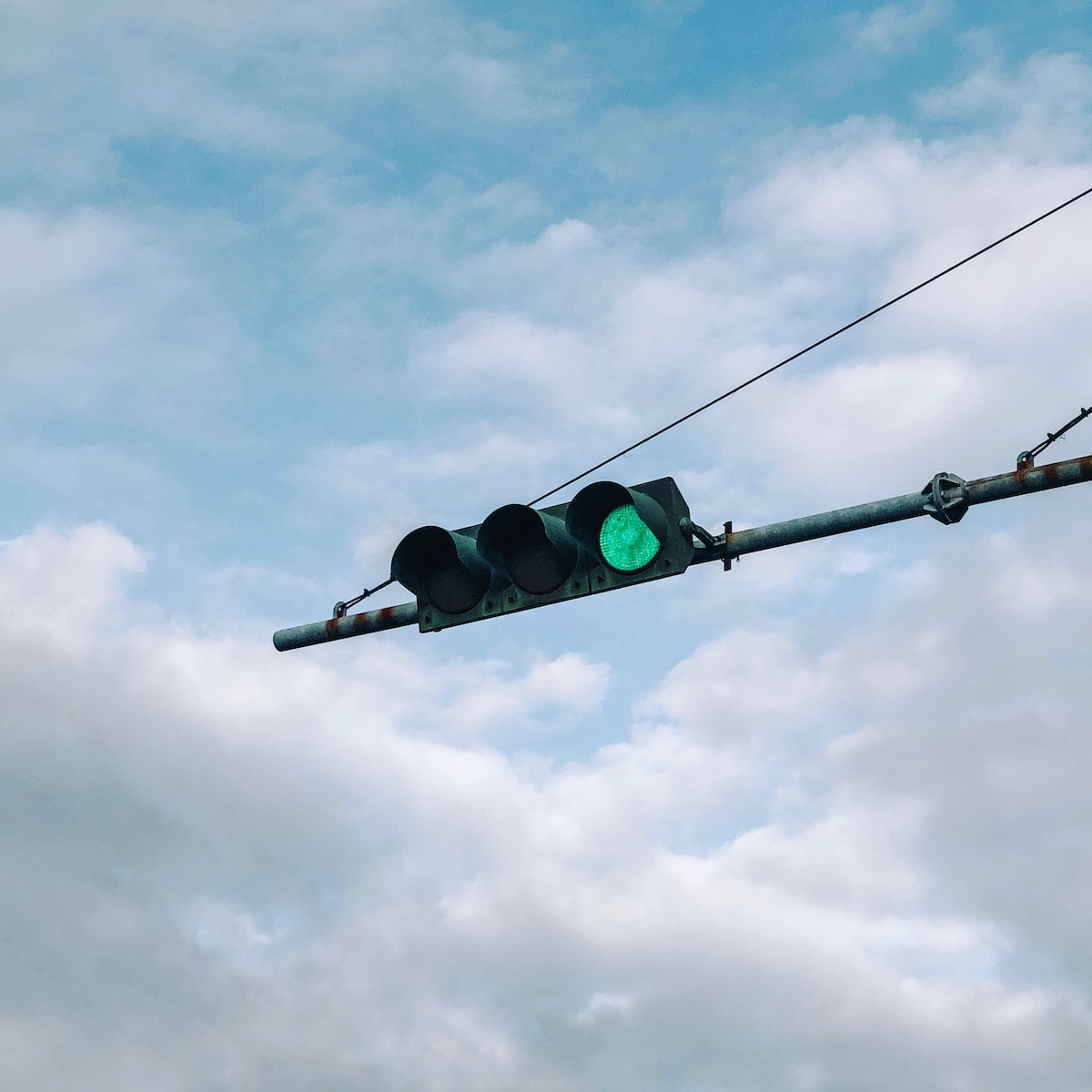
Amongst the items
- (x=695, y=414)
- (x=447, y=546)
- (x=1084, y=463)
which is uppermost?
(x=695, y=414)

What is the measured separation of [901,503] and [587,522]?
1420 mm

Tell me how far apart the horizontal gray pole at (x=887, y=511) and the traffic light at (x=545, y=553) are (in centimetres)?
36

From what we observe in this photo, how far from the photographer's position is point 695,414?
8656mm

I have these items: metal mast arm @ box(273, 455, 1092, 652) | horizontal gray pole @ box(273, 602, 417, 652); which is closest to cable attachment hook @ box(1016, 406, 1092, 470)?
metal mast arm @ box(273, 455, 1092, 652)

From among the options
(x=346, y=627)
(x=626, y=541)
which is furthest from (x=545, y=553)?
(x=346, y=627)

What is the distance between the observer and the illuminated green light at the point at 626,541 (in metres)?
7.00

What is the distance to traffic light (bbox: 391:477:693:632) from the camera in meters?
7.00

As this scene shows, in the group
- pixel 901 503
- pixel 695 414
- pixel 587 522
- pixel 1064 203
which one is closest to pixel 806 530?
pixel 901 503

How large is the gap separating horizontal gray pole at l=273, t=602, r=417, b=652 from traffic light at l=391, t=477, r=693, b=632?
24 centimetres

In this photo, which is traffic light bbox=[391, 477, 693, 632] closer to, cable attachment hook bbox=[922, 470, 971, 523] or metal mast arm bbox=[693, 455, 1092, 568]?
metal mast arm bbox=[693, 455, 1092, 568]

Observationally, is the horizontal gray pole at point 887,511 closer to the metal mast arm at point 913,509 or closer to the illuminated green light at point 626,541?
the metal mast arm at point 913,509

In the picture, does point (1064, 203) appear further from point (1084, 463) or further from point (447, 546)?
point (447, 546)

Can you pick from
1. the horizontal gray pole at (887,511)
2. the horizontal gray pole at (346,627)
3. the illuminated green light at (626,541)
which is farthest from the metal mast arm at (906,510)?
the horizontal gray pole at (346,627)

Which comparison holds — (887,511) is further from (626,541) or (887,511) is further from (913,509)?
(626,541)
